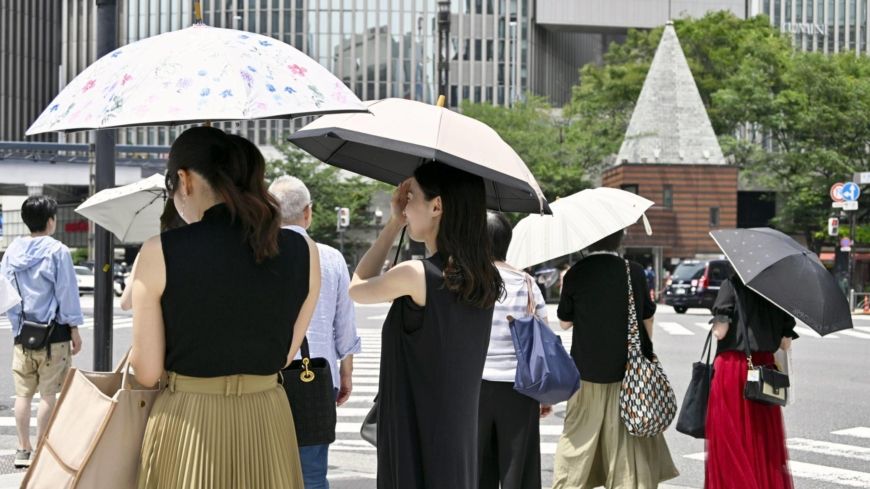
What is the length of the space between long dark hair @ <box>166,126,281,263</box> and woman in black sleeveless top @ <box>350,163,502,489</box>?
0.69m

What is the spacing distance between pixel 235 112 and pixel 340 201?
180 ft

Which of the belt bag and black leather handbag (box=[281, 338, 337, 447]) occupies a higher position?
black leather handbag (box=[281, 338, 337, 447])

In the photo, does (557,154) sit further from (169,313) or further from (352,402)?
(169,313)

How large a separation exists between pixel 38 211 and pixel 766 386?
4800 mm

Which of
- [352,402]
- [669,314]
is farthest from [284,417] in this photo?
[669,314]

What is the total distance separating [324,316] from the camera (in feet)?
16.9

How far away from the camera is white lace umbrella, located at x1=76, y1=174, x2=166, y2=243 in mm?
6602

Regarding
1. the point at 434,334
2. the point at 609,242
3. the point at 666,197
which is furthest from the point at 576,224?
the point at 666,197

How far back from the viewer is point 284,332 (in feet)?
11.2

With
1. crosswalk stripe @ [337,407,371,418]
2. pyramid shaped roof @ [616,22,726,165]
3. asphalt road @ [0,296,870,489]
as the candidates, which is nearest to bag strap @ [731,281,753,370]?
asphalt road @ [0,296,870,489]

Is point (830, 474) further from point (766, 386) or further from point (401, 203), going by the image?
point (401, 203)

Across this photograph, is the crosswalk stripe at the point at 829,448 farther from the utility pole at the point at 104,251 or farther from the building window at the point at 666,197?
the building window at the point at 666,197

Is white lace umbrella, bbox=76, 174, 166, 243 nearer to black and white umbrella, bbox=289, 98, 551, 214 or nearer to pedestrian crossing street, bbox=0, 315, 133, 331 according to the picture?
black and white umbrella, bbox=289, 98, 551, 214

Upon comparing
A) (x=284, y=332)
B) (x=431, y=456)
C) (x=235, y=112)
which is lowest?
(x=431, y=456)
